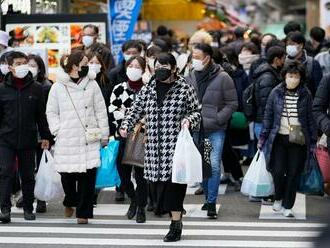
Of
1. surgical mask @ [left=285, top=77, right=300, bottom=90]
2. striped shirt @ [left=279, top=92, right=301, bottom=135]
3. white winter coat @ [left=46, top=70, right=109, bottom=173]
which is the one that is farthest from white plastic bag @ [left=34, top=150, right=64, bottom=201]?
surgical mask @ [left=285, top=77, right=300, bottom=90]

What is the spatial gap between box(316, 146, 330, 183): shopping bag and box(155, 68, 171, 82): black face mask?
335 centimetres

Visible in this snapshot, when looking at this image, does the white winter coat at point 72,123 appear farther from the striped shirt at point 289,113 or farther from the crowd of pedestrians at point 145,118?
the striped shirt at point 289,113

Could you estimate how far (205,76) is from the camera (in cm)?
1062

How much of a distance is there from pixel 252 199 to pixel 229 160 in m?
1.17

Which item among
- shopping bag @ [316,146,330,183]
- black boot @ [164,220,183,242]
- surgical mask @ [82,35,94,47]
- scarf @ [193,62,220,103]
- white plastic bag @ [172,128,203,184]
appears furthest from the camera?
surgical mask @ [82,35,94,47]

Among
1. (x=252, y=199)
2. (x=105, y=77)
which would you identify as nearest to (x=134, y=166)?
(x=105, y=77)

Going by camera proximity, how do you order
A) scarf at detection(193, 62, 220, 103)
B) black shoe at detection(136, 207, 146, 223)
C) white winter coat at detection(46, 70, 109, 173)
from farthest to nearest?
scarf at detection(193, 62, 220, 103) → black shoe at detection(136, 207, 146, 223) → white winter coat at detection(46, 70, 109, 173)

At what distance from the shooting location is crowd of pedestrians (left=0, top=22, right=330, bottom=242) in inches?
362

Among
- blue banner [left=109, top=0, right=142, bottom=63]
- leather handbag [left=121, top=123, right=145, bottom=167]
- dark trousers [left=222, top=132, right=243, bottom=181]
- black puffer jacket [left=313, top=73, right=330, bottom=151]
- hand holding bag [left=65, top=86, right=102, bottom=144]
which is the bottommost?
dark trousers [left=222, top=132, right=243, bottom=181]

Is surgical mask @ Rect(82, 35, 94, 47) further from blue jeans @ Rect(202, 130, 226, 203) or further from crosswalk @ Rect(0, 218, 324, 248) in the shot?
crosswalk @ Rect(0, 218, 324, 248)

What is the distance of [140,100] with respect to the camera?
938cm

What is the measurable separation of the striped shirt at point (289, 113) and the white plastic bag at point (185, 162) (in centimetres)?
181

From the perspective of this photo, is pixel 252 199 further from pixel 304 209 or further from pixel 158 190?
pixel 158 190

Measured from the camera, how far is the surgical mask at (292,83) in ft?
34.2
